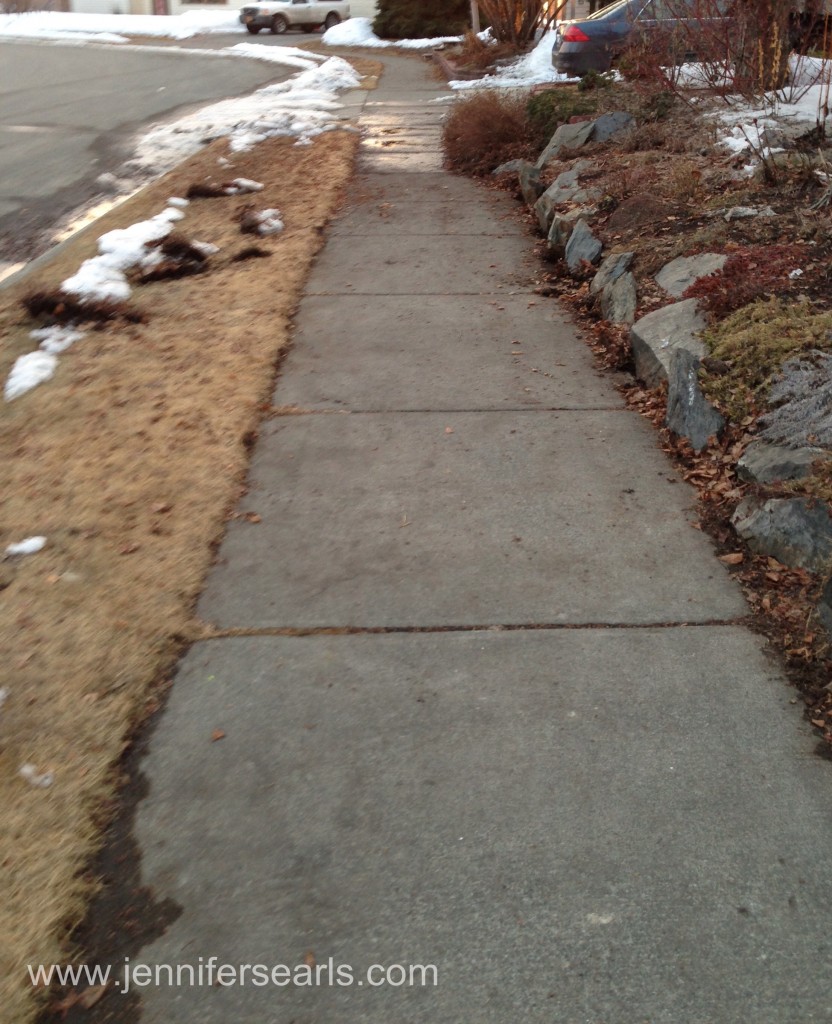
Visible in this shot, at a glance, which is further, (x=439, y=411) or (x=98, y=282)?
(x=98, y=282)

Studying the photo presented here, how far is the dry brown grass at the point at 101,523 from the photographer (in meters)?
3.02

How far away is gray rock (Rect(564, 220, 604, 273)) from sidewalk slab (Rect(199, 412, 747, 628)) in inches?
99.9

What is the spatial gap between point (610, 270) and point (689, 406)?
2.31 meters

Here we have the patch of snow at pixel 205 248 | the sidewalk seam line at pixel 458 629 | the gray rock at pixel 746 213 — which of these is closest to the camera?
the sidewalk seam line at pixel 458 629

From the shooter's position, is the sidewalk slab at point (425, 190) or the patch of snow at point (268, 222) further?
the sidewalk slab at point (425, 190)

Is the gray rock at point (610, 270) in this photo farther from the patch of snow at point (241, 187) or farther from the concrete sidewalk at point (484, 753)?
the patch of snow at point (241, 187)

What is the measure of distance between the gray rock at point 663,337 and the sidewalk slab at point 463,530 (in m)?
0.46

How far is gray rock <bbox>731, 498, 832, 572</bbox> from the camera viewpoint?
160 inches

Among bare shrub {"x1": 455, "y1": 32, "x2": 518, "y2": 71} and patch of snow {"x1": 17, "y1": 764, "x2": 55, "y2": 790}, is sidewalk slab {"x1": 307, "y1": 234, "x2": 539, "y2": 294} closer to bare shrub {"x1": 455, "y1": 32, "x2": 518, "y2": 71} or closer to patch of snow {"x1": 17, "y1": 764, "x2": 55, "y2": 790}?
patch of snow {"x1": 17, "y1": 764, "x2": 55, "y2": 790}

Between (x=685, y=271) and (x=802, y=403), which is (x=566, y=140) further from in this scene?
(x=802, y=403)

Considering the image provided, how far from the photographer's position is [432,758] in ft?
10.9

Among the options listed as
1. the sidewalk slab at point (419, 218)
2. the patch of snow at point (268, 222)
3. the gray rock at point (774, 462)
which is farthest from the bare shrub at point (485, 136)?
the gray rock at point (774, 462)

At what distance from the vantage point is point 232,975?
8.66ft

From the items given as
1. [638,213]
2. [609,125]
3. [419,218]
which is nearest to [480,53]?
[609,125]
